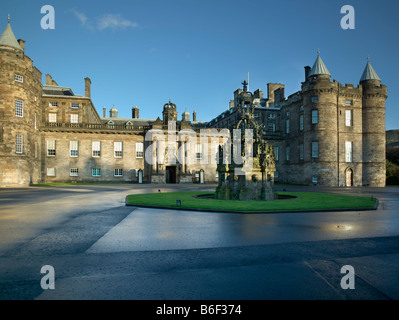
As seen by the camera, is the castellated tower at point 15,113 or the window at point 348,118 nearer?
the castellated tower at point 15,113

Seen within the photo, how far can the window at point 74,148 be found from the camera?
44125mm

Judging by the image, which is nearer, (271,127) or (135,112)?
(271,127)

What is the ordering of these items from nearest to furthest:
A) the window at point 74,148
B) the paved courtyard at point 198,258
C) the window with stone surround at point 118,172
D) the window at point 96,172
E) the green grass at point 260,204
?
the paved courtyard at point 198,258, the green grass at point 260,204, the window at point 74,148, the window at point 96,172, the window with stone surround at point 118,172

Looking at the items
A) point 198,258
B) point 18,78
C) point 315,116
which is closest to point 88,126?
point 18,78

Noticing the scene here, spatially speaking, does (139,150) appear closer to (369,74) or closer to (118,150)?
(118,150)

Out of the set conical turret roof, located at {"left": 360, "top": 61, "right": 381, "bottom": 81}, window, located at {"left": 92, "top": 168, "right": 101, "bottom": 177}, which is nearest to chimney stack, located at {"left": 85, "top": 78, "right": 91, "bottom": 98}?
window, located at {"left": 92, "top": 168, "right": 101, "bottom": 177}

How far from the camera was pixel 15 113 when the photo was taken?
34688mm

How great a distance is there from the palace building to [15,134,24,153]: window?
0.91 ft

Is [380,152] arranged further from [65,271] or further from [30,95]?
[30,95]

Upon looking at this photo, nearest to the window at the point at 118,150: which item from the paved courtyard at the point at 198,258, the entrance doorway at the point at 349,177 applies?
the entrance doorway at the point at 349,177

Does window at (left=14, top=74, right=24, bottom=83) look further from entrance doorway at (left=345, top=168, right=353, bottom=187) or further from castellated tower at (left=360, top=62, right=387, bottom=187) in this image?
castellated tower at (left=360, top=62, right=387, bottom=187)

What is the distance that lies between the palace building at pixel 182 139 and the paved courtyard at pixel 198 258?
30.3 metres

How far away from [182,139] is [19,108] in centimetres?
2340

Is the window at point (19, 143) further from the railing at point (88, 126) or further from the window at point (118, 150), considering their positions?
the window at point (118, 150)
